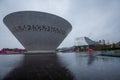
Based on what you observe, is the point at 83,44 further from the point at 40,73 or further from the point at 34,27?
the point at 40,73

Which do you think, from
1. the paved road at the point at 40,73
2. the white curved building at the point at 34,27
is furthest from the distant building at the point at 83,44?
the paved road at the point at 40,73

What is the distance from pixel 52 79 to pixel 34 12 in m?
27.9

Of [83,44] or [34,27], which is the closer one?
[34,27]

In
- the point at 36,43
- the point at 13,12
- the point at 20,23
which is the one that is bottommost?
the point at 36,43

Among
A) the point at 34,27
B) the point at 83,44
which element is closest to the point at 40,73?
the point at 34,27

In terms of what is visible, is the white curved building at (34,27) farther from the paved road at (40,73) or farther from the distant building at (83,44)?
the distant building at (83,44)

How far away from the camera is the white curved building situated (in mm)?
30391

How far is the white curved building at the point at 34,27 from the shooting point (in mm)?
30391

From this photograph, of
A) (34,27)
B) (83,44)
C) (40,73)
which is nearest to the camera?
(40,73)

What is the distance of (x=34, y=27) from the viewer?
31109mm

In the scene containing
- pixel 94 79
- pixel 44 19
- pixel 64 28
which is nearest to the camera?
pixel 94 79

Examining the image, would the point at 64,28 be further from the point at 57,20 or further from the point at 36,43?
the point at 36,43

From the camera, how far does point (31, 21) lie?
Answer: 30.6 meters

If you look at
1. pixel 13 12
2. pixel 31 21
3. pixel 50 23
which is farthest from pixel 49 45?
pixel 13 12
